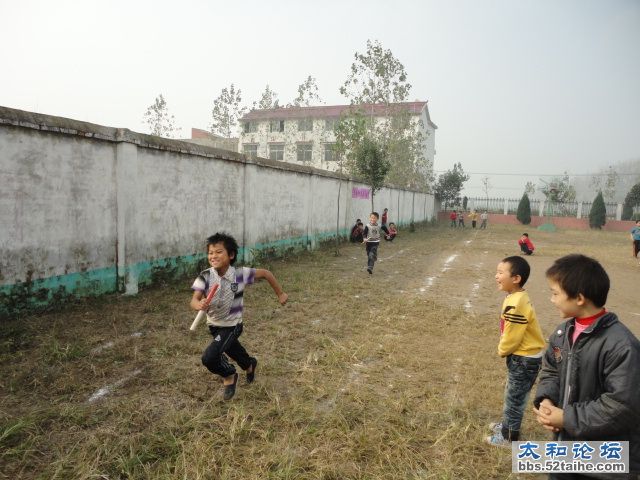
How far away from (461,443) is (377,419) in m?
0.65

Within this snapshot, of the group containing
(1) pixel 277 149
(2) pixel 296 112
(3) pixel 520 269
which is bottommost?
(3) pixel 520 269

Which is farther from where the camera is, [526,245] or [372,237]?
[526,245]

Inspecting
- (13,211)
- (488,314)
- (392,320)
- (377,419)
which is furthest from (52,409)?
(488,314)

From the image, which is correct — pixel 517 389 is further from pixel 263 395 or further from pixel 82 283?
pixel 82 283

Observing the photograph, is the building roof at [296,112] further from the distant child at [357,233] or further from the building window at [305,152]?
the distant child at [357,233]

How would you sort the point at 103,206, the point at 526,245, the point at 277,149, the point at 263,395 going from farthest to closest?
the point at 277,149
the point at 526,245
the point at 103,206
the point at 263,395

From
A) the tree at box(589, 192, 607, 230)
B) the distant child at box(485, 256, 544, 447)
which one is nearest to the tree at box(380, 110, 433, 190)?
the tree at box(589, 192, 607, 230)

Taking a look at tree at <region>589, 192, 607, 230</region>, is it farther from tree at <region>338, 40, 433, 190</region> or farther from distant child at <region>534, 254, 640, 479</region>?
distant child at <region>534, 254, 640, 479</region>

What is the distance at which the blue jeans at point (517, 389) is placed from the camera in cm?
300

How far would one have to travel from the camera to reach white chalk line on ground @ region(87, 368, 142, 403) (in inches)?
140

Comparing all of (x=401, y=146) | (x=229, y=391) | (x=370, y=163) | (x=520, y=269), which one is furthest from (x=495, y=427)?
(x=401, y=146)

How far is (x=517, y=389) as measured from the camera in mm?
3051

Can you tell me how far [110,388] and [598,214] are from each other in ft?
131

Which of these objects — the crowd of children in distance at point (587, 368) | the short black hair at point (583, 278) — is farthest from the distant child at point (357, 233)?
the short black hair at point (583, 278)
